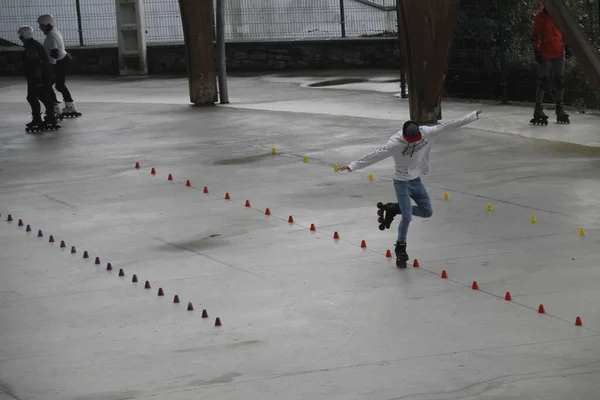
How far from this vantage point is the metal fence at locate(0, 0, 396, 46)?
3062 cm

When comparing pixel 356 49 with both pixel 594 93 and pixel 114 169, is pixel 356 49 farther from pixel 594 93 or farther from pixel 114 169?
pixel 114 169

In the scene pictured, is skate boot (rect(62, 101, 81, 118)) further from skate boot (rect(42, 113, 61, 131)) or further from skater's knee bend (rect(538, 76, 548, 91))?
skater's knee bend (rect(538, 76, 548, 91))

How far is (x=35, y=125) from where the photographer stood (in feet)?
68.7

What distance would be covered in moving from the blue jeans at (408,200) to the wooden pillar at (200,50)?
43.9 ft

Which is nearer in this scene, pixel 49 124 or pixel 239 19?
pixel 49 124

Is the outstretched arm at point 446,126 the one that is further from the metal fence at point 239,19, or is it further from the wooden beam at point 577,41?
the metal fence at point 239,19

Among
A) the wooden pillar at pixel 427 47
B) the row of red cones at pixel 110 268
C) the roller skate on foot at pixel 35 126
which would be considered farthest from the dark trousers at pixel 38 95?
the row of red cones at pixel 110 268

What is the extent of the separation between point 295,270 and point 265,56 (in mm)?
20567

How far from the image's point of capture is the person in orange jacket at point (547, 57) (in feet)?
60.4

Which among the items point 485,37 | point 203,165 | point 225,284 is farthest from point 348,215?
point 485,37

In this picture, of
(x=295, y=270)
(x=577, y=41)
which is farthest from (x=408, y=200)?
(x=577, y=41)

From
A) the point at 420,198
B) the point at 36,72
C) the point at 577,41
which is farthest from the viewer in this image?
the point at 36,72

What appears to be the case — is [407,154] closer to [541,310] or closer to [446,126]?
[446,126]

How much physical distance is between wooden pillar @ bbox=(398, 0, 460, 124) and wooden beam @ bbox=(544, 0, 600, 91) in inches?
343
